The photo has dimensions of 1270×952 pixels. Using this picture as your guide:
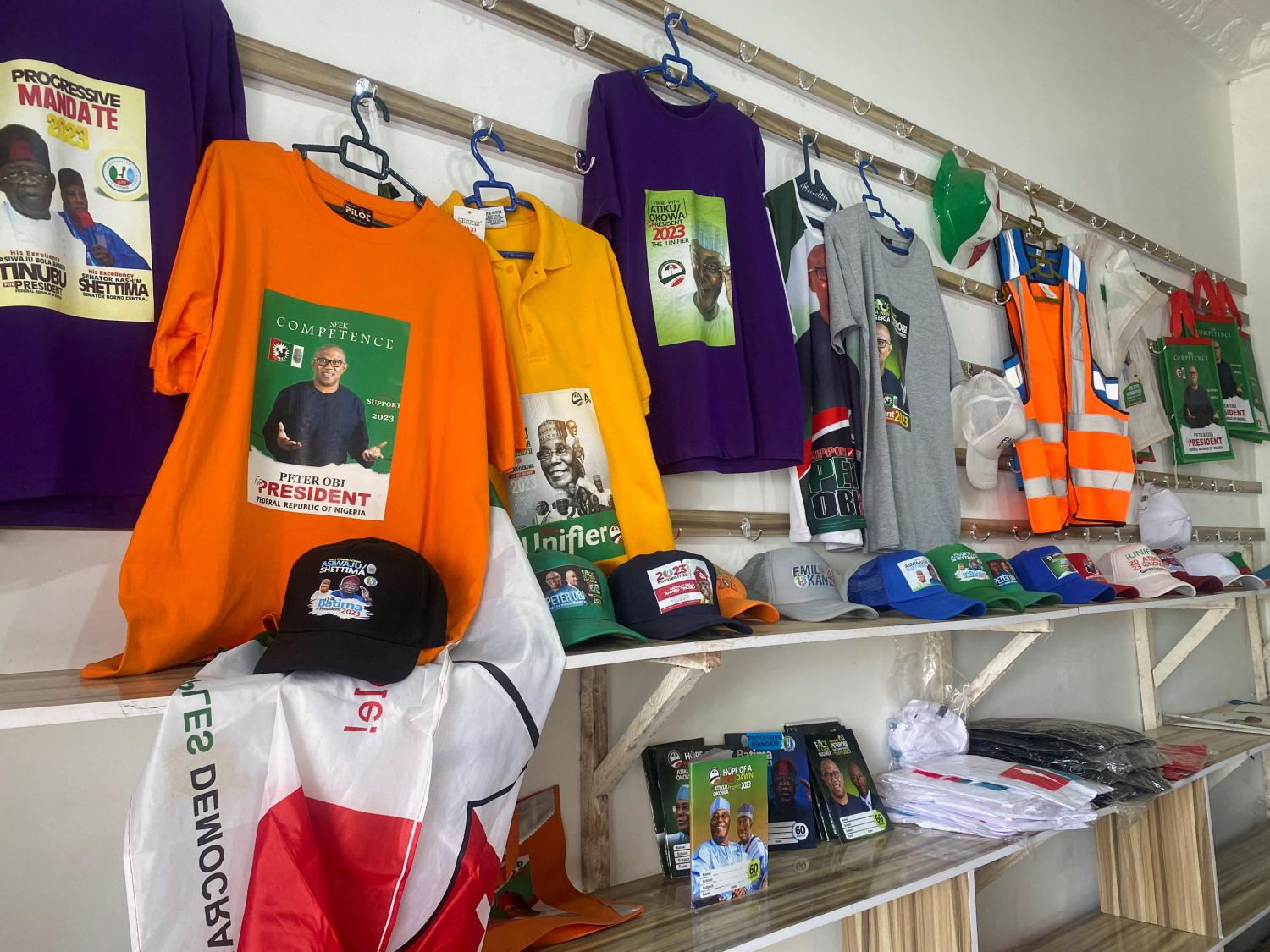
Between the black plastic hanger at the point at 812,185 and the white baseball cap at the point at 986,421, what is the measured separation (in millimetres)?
647

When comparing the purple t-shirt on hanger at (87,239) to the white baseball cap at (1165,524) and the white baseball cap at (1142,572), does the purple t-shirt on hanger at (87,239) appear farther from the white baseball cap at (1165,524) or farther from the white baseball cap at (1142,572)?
the white baseball cap at (1165,524)

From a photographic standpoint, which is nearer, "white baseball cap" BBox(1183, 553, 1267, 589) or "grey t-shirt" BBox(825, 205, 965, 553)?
"grey t-shirt" BBox(825, 205, 965, 553)

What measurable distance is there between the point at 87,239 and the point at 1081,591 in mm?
2077

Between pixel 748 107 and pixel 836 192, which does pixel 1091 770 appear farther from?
pixel 748 107

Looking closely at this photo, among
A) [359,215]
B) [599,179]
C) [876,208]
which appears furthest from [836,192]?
[359,215]

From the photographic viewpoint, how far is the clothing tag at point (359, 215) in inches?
49.2

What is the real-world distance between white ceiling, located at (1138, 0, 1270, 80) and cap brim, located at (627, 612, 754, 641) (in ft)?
11.6

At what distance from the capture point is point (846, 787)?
5.93 feet

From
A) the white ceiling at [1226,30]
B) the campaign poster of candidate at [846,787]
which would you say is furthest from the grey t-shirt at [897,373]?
the white ceiling at [1226,30]

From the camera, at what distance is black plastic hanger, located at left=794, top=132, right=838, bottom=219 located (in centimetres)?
200

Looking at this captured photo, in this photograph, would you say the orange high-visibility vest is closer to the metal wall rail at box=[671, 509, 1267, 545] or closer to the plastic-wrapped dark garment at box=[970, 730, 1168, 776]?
the metal wall rail at box=[671, 509, 1267, 545]

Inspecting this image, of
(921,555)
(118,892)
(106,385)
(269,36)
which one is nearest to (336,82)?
(269,36)

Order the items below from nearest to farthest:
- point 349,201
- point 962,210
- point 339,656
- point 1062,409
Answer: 1. point 339,656
2. point 349,201
3. point 962,210
4. point 1062,409

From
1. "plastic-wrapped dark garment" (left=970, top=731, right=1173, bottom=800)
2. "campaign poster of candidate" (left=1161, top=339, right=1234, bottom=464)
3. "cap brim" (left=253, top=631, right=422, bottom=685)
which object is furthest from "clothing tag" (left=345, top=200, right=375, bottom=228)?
"campaign poster of candidate" (left=1161, top=339, right=1234, bottom=464)
